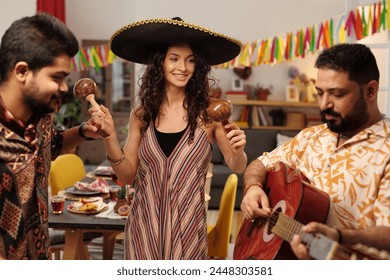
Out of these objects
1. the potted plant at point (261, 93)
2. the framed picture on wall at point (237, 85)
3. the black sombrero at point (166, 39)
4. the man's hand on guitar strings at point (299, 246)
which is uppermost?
the black sombrero at point (166, 39)

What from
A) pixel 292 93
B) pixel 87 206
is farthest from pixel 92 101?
pixel 292 93

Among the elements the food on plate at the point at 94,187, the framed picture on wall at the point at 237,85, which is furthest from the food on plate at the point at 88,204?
the framed picture on wall at the point at 237,85

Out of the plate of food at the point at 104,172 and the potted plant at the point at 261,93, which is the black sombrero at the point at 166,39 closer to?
the plate of food at the point at 104,172

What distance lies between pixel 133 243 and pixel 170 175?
254mm

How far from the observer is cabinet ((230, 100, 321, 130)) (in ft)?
19.7

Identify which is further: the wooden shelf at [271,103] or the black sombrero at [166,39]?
the wooden shelf at [271,103]

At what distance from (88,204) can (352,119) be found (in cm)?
146

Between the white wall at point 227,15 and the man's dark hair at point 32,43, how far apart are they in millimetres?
715

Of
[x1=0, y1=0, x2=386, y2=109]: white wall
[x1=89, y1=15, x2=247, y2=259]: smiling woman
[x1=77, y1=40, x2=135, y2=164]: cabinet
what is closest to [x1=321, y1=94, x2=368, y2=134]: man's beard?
[x1=89, y1=15, x2=247, y2=259]: smiling woman

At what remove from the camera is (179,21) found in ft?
5.16

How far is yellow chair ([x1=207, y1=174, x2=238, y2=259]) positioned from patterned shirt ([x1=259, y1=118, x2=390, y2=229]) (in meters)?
1.26

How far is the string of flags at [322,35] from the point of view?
307 cm
